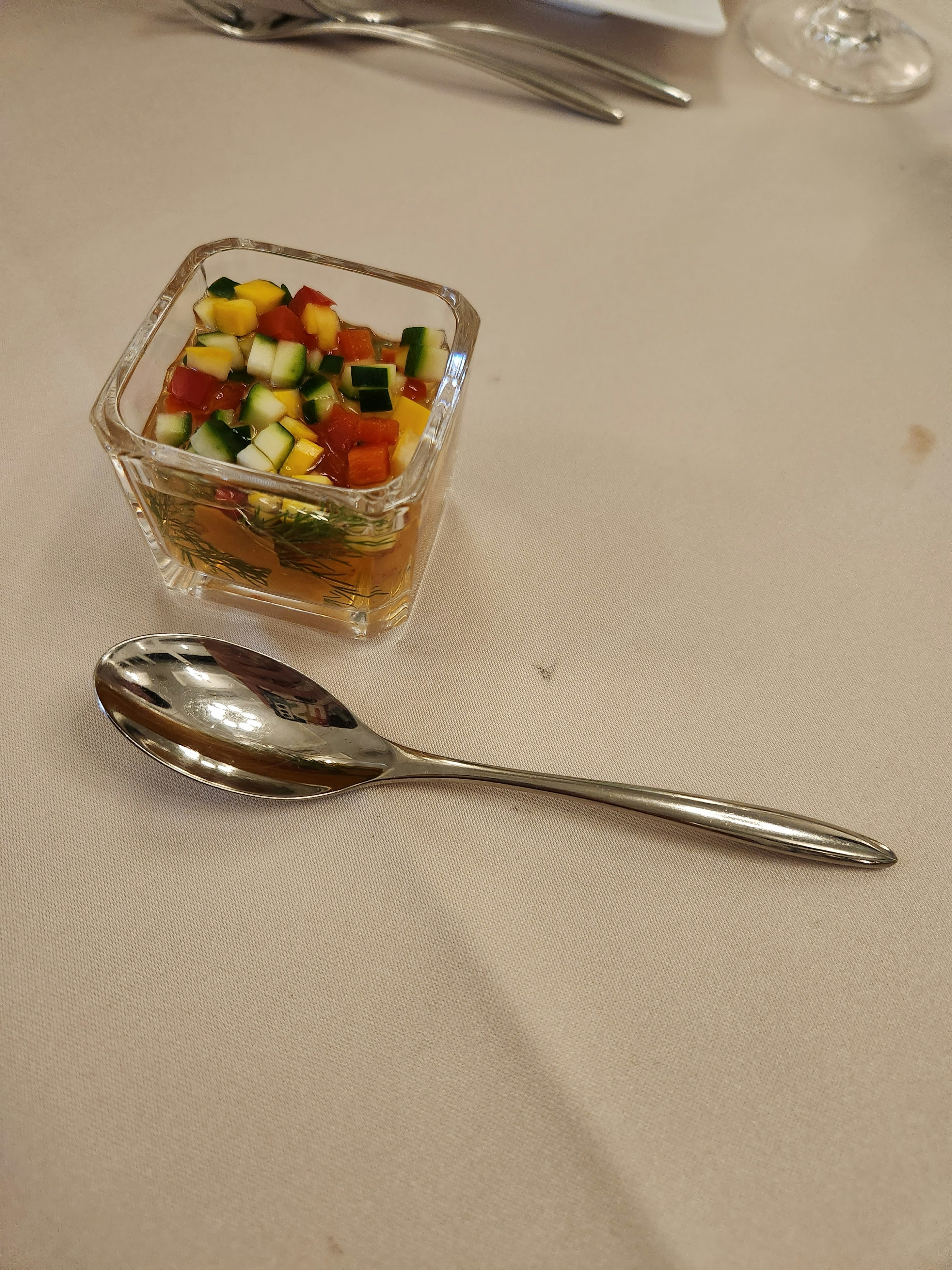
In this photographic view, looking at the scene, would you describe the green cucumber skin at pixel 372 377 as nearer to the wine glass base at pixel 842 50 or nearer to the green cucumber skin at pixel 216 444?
the green cucumber skin at pixel 216 444

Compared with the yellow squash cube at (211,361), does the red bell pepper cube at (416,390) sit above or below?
above

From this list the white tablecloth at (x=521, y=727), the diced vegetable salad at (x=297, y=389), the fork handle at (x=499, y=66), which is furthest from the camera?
the fork handle at (x=499, y=66)

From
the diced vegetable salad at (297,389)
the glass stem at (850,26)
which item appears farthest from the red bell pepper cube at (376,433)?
the glass stem at (850,26)

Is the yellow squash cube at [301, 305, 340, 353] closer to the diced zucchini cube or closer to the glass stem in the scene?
the diced zucchini cube

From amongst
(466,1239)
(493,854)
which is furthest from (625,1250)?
(493,854)

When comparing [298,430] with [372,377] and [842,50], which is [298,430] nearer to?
[372,377]
